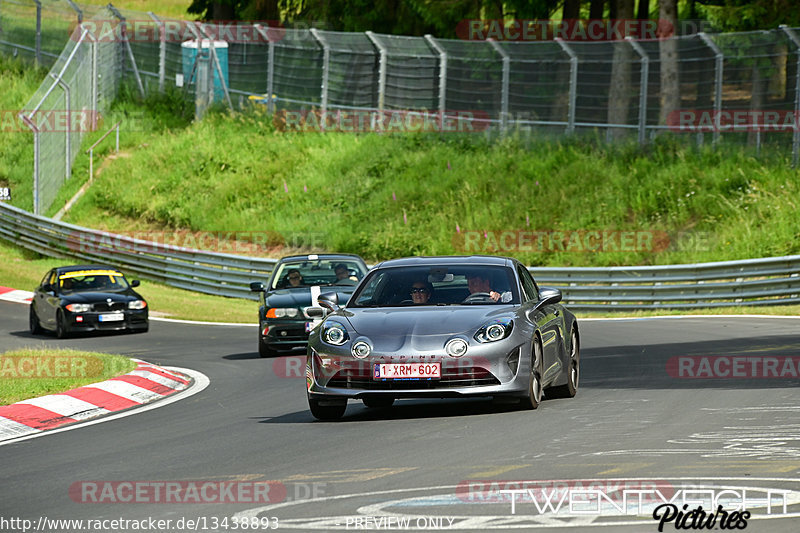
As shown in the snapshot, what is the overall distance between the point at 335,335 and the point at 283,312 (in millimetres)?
8313

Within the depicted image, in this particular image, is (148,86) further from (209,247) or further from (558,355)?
(558,355)

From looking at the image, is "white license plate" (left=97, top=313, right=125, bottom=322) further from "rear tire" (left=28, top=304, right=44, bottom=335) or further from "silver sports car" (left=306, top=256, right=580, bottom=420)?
"silver sports car" (left=306, top=256, right=580, bottom=420)

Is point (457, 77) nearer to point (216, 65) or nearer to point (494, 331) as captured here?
point (216, 65)

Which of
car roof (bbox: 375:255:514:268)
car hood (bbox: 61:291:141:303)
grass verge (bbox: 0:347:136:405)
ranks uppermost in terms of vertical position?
car roof (bbox: 375:255:514:268)

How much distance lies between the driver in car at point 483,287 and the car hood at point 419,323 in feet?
1.21

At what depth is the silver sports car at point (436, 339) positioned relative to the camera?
35.9 ft

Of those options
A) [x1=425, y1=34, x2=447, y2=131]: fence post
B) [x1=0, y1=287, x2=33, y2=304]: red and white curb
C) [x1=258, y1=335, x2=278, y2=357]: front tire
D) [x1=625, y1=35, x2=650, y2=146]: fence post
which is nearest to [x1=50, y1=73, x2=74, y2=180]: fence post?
[x1=0, y1=287, x2=33, y2=304]: red and white curb

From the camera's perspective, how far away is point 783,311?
24.5m

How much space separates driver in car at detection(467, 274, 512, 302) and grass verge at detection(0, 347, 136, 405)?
437 centimetres

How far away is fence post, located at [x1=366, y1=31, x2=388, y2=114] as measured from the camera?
38.5 metres

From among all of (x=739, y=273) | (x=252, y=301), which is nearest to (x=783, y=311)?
(x=739, y=273)

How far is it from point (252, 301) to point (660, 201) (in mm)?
10081

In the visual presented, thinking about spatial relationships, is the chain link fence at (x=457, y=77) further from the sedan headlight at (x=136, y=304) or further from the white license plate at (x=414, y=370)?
the white license plate at (x=414, y=370)

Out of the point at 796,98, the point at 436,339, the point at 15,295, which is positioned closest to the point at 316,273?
the point at 436,339
